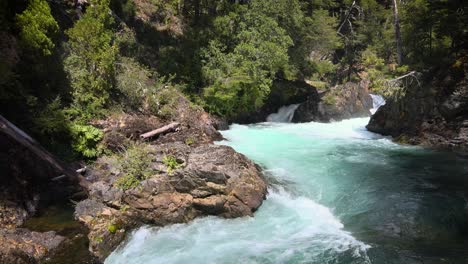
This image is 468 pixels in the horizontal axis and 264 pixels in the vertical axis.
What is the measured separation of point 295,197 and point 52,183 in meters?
7.02

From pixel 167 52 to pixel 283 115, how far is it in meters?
9.62

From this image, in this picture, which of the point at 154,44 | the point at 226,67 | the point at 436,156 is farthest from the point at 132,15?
the point at 436,156

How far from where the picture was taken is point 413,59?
20156 mm

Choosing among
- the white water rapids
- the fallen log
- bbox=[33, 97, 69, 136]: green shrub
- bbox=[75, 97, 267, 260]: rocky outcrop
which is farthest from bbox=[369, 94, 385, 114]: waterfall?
bbox=[33, 97, 69, 136]: green shrub

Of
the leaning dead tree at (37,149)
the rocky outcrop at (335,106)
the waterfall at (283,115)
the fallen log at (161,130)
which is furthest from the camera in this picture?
the waterfall at (283,115)

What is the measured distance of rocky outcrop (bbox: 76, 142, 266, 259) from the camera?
8.20 m

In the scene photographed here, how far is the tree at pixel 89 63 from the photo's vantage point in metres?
12.2

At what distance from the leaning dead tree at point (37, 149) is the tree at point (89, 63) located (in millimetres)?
2746

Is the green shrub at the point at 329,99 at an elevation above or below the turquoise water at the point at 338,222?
above

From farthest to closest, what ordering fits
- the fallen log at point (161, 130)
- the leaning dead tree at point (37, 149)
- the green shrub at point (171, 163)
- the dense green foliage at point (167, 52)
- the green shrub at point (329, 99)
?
the green shrub at point (329, 99) → the fallen log at point (161, 130) → the dense green foliage at point (167, 52) → the green shrub at point (171, 163) → the leaning dead tree at point (37, 149)

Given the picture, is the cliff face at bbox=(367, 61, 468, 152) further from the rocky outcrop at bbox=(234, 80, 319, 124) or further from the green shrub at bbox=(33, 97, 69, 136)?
the green shrub at bbox=(33, 97, 69, 136)

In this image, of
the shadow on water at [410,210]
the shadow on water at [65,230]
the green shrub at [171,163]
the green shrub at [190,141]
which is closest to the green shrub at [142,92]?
the green shrub at [190,141]

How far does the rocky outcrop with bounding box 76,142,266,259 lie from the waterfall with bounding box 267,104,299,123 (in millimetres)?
14328

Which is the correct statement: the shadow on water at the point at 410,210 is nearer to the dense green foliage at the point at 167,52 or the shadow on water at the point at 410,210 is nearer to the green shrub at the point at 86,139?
the dense green foliage at the point at 167,52
